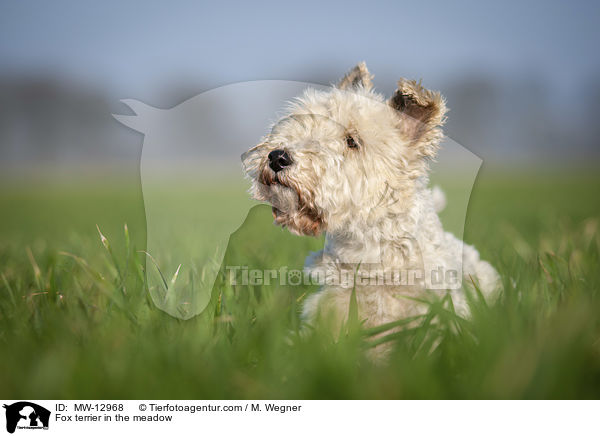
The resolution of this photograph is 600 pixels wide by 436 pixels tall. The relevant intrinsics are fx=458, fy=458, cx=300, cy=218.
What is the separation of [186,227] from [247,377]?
391 centimetres

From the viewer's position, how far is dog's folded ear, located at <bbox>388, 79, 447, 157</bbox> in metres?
2.65

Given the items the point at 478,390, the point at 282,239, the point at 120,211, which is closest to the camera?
the point at 478,390

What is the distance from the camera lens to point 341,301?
2648mm

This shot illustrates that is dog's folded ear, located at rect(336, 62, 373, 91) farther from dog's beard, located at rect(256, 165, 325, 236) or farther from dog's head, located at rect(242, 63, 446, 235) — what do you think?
dog's beard, located at rect(256, 165, 325, 236)

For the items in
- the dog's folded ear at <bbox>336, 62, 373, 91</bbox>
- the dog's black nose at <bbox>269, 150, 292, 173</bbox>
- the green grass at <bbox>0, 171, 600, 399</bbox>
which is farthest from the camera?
the dog's folded ear at <bbox>336, 62, 373, 91</bbox>

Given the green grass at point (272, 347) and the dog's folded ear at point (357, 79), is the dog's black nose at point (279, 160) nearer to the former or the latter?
the green grass at point (272, 347)

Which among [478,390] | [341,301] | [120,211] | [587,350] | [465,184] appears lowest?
[120,211]

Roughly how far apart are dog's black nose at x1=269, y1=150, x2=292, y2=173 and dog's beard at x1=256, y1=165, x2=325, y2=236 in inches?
1.2

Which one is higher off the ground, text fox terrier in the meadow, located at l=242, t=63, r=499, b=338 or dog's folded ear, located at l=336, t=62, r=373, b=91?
dog's folded ear, located at l=336, t=62, r=373, b=91

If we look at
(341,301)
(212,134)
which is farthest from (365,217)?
(212,134)

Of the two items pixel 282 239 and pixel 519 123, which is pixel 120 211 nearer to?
pixel 282 239
